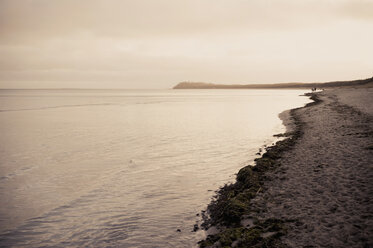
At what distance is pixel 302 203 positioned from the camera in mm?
8430

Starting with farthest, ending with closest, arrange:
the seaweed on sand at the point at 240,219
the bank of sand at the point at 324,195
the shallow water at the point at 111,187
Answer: the shallow water at the point at 111,187 → the seaweed on sand at the point at 240,219 → the bank of sand at the point at 324,195

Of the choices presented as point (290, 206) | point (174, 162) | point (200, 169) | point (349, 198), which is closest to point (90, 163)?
point (174, 162)

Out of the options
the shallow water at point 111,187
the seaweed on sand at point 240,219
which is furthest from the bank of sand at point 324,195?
the shallow water at point 111,187

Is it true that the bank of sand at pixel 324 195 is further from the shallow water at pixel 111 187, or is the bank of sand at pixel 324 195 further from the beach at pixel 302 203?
the shallow water at pixel 111 187

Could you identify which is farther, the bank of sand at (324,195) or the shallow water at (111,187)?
the shallow water at (111,187)

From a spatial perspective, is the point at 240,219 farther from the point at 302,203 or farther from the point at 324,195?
the point at 324,195

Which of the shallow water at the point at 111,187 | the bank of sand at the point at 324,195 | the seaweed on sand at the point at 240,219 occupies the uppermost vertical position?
the bank of sand at the point at 324,195

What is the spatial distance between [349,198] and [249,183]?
3.57 m

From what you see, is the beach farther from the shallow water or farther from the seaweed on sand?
the shallow water

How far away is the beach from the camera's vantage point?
656cm

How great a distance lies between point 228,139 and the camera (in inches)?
961

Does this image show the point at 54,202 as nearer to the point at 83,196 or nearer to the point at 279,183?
the point at 83,196

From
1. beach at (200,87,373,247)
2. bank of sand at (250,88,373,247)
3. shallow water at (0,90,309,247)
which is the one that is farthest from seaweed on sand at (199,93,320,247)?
shallow water at (0,90,309,247)

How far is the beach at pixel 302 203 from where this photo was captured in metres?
6.56
